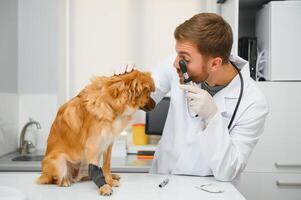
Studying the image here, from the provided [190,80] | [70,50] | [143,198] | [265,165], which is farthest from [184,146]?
[70,50]

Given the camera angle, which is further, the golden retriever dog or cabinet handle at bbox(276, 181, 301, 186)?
cabinet handle at bbox(276, 181, 301, 186)

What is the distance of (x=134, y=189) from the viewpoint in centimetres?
116

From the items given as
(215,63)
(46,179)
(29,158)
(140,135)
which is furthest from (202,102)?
(29,158)

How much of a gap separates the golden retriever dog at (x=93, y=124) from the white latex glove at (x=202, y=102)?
190 mm

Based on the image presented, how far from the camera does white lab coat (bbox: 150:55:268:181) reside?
4.33 feet

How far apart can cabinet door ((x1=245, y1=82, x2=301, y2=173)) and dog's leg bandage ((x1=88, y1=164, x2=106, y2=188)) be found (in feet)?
4.33

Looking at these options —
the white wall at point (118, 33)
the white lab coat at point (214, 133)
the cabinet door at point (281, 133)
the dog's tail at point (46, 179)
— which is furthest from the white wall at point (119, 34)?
the dog's tail at point (46, 179)

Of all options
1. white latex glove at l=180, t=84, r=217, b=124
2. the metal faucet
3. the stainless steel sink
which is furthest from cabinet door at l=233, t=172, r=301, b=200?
the metal faucet

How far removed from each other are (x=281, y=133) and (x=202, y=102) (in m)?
1.09

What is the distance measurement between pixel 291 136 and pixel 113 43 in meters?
1.61

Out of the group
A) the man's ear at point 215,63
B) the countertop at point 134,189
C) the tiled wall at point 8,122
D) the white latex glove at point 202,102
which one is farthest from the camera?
the tiled wall at point 8,122

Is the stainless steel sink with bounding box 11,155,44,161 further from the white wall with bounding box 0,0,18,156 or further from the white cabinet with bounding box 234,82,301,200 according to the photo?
the white cabinet with bounding box 234,82,301,200

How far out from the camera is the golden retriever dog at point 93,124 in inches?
46.7

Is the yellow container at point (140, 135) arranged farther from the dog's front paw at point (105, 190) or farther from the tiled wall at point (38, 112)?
the dog's front paw at point (105, 190)
